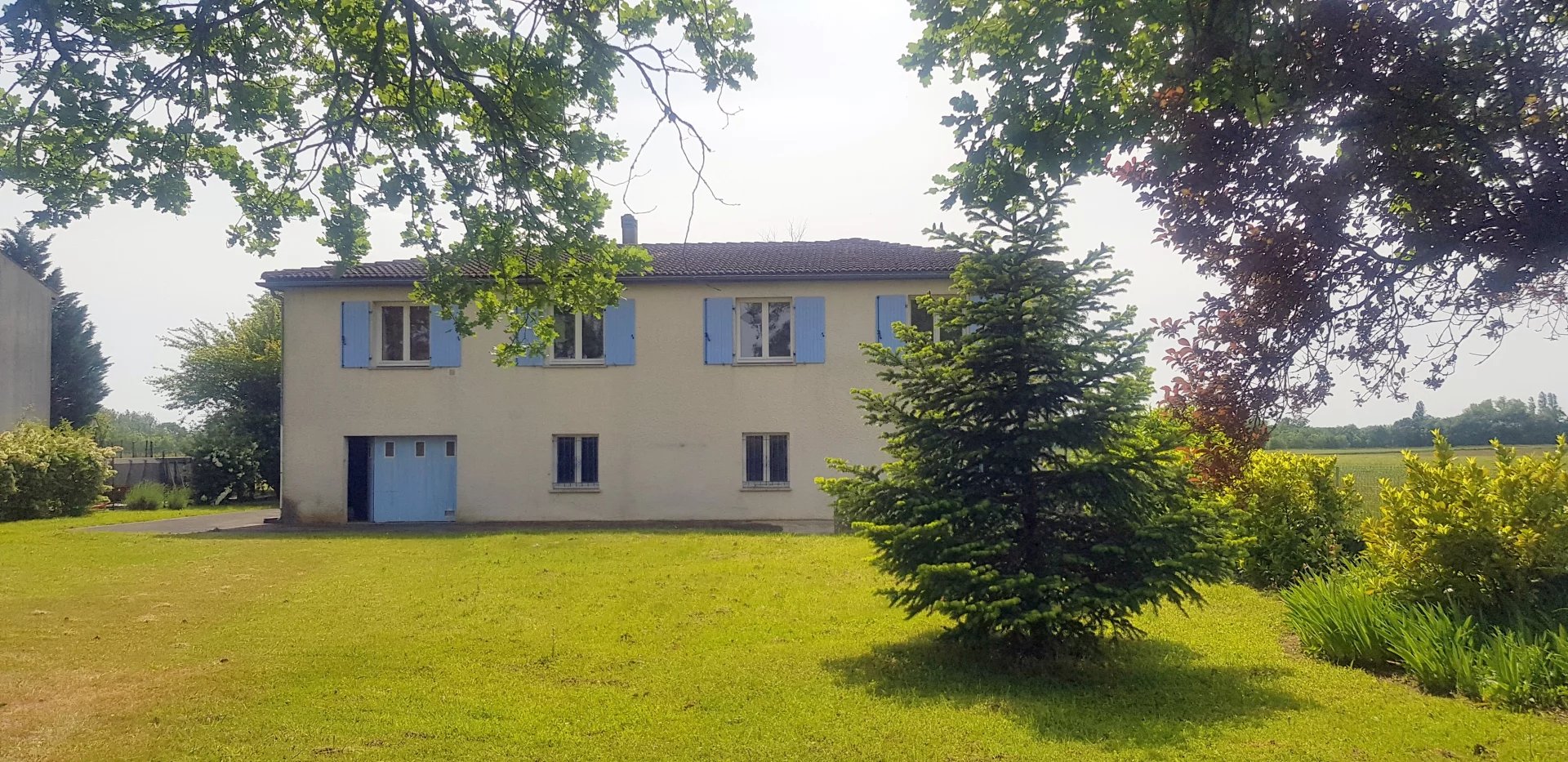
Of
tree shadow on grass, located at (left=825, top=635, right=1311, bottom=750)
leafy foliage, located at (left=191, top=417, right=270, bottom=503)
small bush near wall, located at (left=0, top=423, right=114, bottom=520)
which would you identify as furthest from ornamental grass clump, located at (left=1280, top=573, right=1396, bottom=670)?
leafy foliage, located at (left=191, top=417, right=270, bottom=503)

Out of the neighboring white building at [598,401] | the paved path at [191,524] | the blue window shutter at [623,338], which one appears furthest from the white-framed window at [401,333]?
the paved path at [191,524]

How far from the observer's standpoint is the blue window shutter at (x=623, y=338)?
21.5 meters

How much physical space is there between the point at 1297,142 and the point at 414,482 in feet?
64.2

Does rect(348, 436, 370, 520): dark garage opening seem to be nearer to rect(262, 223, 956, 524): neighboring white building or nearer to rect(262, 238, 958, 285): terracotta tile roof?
rect(262, 223, 956, 524): neighboring white building

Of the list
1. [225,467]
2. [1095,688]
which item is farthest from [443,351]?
[1095,688]

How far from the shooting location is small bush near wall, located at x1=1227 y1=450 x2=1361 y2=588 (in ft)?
38.6

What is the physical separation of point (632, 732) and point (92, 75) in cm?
597

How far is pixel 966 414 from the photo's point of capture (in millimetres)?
8320

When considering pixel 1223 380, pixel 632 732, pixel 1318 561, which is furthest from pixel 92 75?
pixel 1318 561

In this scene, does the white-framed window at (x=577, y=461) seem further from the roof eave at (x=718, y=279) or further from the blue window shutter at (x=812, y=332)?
the blue window shutter at (x=812, y=332)

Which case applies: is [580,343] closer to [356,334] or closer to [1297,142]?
[356,334]

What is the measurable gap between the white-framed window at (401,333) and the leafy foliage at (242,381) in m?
9.75

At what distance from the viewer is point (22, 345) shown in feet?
115

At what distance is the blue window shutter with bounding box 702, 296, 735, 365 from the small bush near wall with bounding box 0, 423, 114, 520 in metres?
15.8
